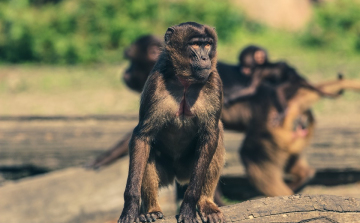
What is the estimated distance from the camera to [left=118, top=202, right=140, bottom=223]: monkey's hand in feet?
12.8

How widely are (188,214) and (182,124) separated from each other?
65 cm

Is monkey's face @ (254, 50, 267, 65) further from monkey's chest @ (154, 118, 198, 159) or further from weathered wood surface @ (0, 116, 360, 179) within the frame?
monkey's chest @ (154, 118, 198, 159)

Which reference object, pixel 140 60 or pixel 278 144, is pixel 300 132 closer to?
pixel 278 144

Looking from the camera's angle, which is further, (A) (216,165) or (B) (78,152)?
(B) (78,152)

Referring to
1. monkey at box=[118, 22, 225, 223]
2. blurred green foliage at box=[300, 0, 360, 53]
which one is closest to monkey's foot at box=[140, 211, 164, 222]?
monkey at box=[118, 22, 225, 223]

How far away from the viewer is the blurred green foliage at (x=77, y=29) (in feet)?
48.4

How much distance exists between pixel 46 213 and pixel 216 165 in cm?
261

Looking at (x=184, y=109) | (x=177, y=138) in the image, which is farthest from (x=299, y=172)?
(x=184, y=109)

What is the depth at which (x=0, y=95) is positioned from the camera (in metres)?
12.9

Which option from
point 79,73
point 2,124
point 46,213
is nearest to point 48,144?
point 2,124

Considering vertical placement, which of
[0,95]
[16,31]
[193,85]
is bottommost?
[0,95]

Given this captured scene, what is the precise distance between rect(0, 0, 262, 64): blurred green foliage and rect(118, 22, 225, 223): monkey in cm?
1079

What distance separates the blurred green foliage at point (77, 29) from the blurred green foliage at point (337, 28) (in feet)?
14.2

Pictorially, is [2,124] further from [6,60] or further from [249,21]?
[249,21]
